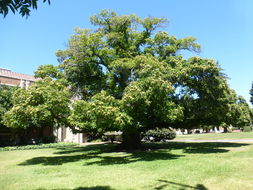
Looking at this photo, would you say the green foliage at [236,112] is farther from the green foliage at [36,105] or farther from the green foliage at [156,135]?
the green foliage at [36,105]

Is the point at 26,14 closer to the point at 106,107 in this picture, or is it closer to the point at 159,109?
the point at 106,107

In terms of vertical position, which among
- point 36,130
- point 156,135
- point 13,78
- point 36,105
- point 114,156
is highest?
point 13,78

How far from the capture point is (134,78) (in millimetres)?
14672

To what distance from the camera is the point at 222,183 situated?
6277mm

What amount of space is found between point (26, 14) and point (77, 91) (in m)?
14.6

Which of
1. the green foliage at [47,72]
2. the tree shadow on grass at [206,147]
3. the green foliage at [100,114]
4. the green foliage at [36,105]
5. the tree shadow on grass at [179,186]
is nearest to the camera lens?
the tree shadow on grass at [179,186]

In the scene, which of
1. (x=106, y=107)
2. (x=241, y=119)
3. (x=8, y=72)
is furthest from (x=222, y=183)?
(x=8, y=72)

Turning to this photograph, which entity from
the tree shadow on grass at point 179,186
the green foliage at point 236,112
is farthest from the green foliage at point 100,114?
the green foliage at point 236,112

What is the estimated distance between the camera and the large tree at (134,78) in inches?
453

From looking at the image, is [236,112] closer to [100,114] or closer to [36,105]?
[100,114]

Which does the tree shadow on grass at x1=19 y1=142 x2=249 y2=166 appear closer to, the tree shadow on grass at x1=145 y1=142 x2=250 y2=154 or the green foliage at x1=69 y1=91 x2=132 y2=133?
the tree shadow on grass at x1=145 y1=142 x2=250 y2=154

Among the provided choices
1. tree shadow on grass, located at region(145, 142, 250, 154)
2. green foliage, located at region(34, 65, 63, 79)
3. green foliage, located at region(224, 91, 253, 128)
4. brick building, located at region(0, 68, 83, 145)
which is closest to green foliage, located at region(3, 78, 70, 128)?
green foliage, located at region(34, 65, 63, 79)

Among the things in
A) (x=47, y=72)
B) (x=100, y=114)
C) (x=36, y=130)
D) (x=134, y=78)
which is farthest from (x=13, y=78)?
(x=100, y=114)

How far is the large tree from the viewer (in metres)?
11.5
